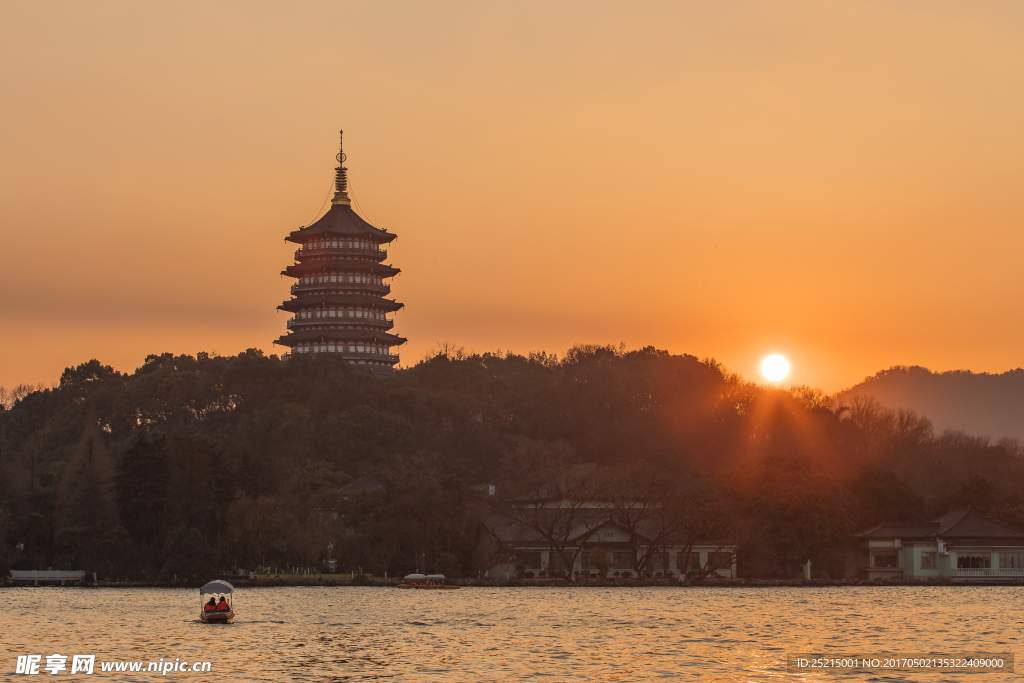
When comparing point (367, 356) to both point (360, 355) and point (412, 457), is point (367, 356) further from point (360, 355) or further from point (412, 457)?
point (412, 457)

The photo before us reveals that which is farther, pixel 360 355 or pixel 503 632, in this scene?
pixel 360 355

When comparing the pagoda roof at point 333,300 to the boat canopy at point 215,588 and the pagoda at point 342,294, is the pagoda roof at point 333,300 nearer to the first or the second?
the pagoda at point 342,294

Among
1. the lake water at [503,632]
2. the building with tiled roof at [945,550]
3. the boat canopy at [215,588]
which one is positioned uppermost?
the building with tiled roof at [945,550]

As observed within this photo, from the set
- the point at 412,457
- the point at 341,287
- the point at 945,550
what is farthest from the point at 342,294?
the point at 945,550

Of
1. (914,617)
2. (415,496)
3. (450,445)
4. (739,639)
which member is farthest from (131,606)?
(450,445)

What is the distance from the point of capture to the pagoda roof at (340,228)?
10056 centimetres

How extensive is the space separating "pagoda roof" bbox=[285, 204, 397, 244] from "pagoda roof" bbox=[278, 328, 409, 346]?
808 cm

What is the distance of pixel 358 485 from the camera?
72.9 meters

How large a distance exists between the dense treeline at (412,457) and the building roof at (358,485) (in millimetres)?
1013

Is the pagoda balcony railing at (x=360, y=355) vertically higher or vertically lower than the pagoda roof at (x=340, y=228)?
lower

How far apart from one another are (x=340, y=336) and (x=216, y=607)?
57.3 m

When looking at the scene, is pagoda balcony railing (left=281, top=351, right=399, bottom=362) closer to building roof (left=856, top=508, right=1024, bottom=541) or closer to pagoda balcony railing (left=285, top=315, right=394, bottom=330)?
pagoda balcony railing (left=285, top=315, right=394, bottom=330)

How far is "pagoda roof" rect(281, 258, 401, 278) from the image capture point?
99.9 meters

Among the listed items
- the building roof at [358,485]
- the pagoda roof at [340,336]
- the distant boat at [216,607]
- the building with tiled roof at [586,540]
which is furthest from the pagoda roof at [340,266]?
the distant boat at [216,607]
